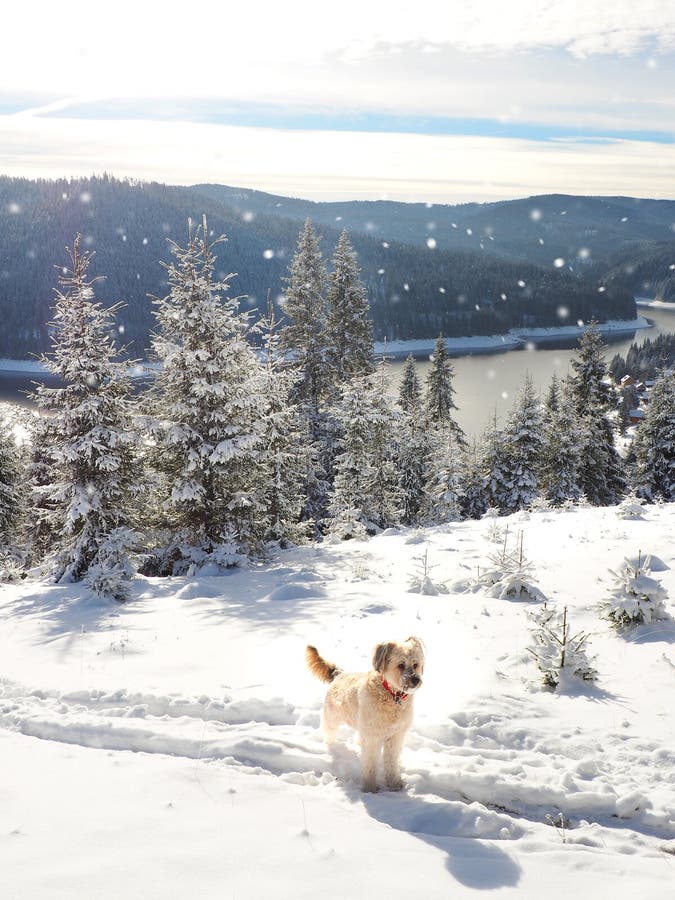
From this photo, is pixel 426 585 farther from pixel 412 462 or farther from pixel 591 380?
pixel 591 380

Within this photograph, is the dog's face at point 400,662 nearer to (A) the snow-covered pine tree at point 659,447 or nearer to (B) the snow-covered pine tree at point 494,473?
(B) the snow-covered pine tree at point 494,473

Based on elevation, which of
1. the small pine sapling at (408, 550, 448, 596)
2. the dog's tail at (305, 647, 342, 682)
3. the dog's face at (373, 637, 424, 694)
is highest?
the dog's face at (373, 637, 424, 694)

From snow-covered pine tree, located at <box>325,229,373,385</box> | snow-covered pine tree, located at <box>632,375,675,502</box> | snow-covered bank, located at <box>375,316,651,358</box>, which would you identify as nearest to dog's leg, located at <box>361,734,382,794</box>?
snow-covered pine tree, located at <box>325,229,373,385</box>

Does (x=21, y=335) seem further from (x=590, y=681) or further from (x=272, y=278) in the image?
(x=590, y=681)

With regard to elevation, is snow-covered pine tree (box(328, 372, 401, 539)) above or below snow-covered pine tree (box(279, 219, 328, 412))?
below

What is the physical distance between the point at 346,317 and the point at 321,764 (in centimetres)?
2854

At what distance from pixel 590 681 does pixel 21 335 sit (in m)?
175

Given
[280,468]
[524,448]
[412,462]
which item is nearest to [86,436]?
[280,468]

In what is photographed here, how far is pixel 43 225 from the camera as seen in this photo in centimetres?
19800

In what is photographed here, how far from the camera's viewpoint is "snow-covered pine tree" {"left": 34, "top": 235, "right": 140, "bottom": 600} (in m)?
13.3

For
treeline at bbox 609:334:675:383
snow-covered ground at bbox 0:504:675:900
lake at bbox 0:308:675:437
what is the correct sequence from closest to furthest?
snow-covered ground at bbox 0:504:675:900 → lake at bbox 0:308:675:437 → treeline at bbox 609:334:675:383

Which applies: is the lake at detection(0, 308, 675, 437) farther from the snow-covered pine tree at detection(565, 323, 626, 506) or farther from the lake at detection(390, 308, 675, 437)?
the snow-covered pine tree at detection(565, 323, 626, 506)

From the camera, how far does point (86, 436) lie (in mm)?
13250

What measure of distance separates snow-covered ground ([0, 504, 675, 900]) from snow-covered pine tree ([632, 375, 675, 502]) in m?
27.9
